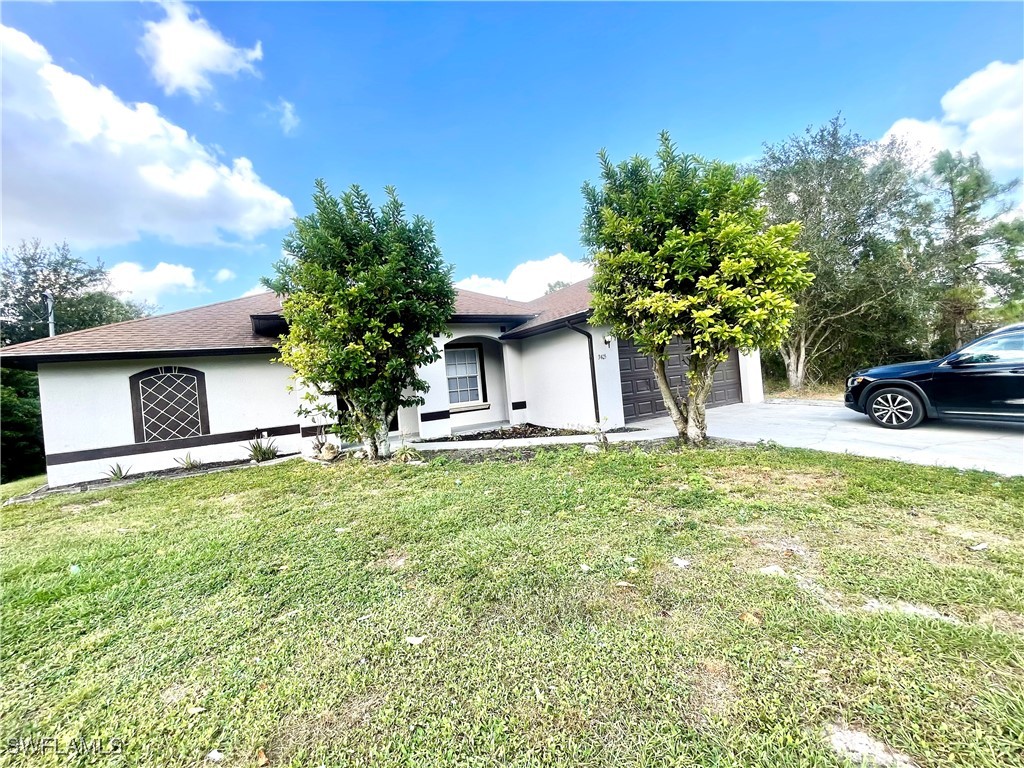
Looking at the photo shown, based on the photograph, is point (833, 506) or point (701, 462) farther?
point (701, 462)

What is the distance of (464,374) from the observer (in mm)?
10719

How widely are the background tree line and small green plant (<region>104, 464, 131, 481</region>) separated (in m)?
17.4

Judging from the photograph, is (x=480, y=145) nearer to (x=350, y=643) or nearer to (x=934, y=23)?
(x=934, y=23)

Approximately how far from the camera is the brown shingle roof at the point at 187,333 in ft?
22.5

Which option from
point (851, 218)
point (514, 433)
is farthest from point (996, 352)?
point (851, 218)

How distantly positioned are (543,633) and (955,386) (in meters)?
7.74

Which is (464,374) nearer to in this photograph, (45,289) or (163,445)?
(163,445)

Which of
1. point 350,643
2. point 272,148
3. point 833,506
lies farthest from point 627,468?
point 272,148

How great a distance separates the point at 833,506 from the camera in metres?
3.52

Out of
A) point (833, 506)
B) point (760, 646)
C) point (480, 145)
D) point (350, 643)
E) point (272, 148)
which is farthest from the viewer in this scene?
point (480, 145)

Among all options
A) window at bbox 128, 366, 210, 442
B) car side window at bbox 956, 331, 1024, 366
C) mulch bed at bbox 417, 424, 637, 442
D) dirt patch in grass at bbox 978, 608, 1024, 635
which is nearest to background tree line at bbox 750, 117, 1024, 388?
car side window at bbox 956, 331, 1024, 366

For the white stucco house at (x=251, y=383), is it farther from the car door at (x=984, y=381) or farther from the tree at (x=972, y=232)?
the tree at (x=972, y=232)

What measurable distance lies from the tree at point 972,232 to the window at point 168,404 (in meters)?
20.1

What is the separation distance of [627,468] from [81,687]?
16.1 feet
